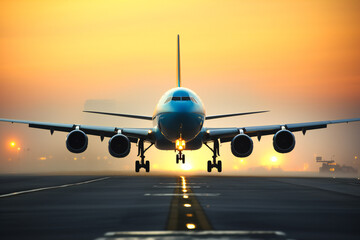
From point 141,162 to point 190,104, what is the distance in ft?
33.3

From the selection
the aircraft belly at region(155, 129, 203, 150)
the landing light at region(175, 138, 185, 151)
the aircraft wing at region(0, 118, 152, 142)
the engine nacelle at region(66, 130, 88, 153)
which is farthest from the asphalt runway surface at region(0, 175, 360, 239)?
the aircraft wing at region(0, 118, 152, 142)

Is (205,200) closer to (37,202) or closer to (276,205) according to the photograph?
(276,205)

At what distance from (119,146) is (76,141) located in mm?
2822

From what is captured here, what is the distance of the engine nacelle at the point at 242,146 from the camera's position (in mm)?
41625

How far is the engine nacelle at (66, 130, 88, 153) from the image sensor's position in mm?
40469

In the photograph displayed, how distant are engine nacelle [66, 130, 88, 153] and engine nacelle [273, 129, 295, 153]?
12515mm

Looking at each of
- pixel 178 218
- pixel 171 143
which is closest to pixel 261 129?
pixel 171 143

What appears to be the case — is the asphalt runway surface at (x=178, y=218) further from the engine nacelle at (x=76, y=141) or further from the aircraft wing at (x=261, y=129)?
the aircraft wing at (x=261, y=129)

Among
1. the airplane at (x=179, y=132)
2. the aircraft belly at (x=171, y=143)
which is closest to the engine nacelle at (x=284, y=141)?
the airplane at (x=179, y=132)

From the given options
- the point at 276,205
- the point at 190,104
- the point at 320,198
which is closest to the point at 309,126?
the point at 190,104

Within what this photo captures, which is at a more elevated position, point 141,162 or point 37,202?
point 141,162

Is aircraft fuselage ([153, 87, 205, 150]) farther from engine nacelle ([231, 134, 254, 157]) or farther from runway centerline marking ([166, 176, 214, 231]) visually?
runway centerline marking ([166, 176, 214, 231])

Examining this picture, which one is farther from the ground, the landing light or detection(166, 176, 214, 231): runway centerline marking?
the landing light

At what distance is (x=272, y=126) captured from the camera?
140 ft
